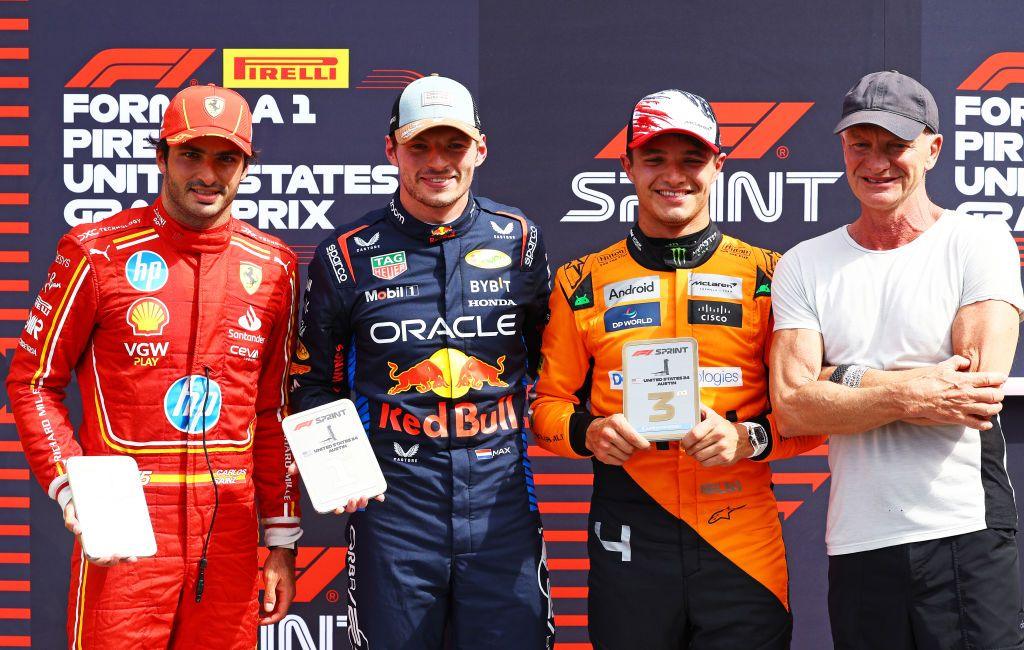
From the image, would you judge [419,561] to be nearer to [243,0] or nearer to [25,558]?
[25,558]

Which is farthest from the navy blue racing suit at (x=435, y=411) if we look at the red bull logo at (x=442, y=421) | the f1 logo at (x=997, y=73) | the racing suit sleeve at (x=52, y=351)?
the f1 logo at (x=997, y=73)

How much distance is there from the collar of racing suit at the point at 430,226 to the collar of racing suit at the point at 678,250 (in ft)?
1.65

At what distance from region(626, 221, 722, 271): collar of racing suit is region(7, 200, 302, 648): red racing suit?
1.14 metres

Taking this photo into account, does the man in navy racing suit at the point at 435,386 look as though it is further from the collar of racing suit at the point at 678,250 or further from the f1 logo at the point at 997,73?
the f1 logo at the point at 997,73

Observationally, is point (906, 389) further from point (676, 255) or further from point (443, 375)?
point (443, 375)

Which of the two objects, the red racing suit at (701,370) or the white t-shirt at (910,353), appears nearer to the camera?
the white t-shirt at (910,353)

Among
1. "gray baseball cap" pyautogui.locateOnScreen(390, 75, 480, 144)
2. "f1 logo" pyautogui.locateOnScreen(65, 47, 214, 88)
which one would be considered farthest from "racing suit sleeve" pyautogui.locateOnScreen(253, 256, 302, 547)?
"f1 logo" pyautogui.locateOnScreen(65, 47, 214, 88)

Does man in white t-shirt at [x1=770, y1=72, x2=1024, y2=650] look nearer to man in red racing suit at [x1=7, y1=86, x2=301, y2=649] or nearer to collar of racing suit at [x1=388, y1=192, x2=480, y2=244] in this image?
collar of racing suit at [x1=388, y1=192, x2=480, y2=244]

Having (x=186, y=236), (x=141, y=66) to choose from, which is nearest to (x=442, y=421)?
(x=186, y=236)

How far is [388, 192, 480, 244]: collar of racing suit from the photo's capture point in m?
2.72

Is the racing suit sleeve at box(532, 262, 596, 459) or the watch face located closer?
the watch face

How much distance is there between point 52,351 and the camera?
104 inches

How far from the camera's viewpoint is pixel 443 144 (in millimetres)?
2680

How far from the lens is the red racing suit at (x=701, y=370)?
98.4 inches
